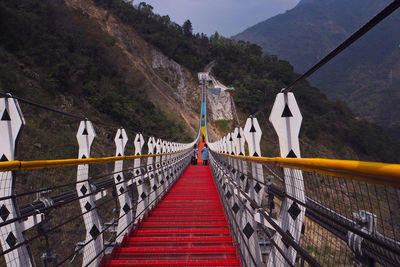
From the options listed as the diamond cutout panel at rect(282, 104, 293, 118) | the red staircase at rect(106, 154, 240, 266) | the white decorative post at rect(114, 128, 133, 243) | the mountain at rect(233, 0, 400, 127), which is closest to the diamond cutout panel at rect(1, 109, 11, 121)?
the white decorative post at rect(114, 128, 133, 243)

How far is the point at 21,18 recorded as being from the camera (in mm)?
18750

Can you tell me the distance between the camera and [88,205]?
3.40 metres

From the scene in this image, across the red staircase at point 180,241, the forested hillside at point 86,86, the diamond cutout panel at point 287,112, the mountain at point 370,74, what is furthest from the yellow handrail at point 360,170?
the forested hillside at point 86,86

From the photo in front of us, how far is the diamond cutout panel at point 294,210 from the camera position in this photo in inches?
81.3

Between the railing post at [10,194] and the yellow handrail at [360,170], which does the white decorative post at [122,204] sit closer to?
the railing post at [10,194]

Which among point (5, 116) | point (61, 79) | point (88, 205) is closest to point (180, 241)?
point (88, 205)

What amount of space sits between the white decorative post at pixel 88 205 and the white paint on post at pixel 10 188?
67 cm

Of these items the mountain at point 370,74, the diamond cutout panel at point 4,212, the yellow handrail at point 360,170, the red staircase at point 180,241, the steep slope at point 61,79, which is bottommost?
the red staircase at point 180,241

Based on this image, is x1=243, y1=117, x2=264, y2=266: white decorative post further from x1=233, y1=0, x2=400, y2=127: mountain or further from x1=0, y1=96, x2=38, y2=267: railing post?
x1=0, y1=96, x2=38, y2=267: railing post

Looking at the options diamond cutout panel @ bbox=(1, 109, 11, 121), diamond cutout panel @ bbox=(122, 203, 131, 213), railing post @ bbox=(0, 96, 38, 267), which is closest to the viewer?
railing post @ bbox=(0, 96, 38, 267)

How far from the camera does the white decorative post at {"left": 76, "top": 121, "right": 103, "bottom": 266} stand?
2.95 meters

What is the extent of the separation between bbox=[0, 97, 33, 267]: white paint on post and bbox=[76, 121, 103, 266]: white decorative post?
674 mm

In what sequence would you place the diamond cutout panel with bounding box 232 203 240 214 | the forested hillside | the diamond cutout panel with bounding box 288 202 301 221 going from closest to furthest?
the diamond cutout panel with bounding box 288 202 301 221 → the diamond cutout panel with bounding box 232 203 240 214 → the forested hillside

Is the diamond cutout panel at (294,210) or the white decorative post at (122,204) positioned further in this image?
the white decorative post at (122,204)
